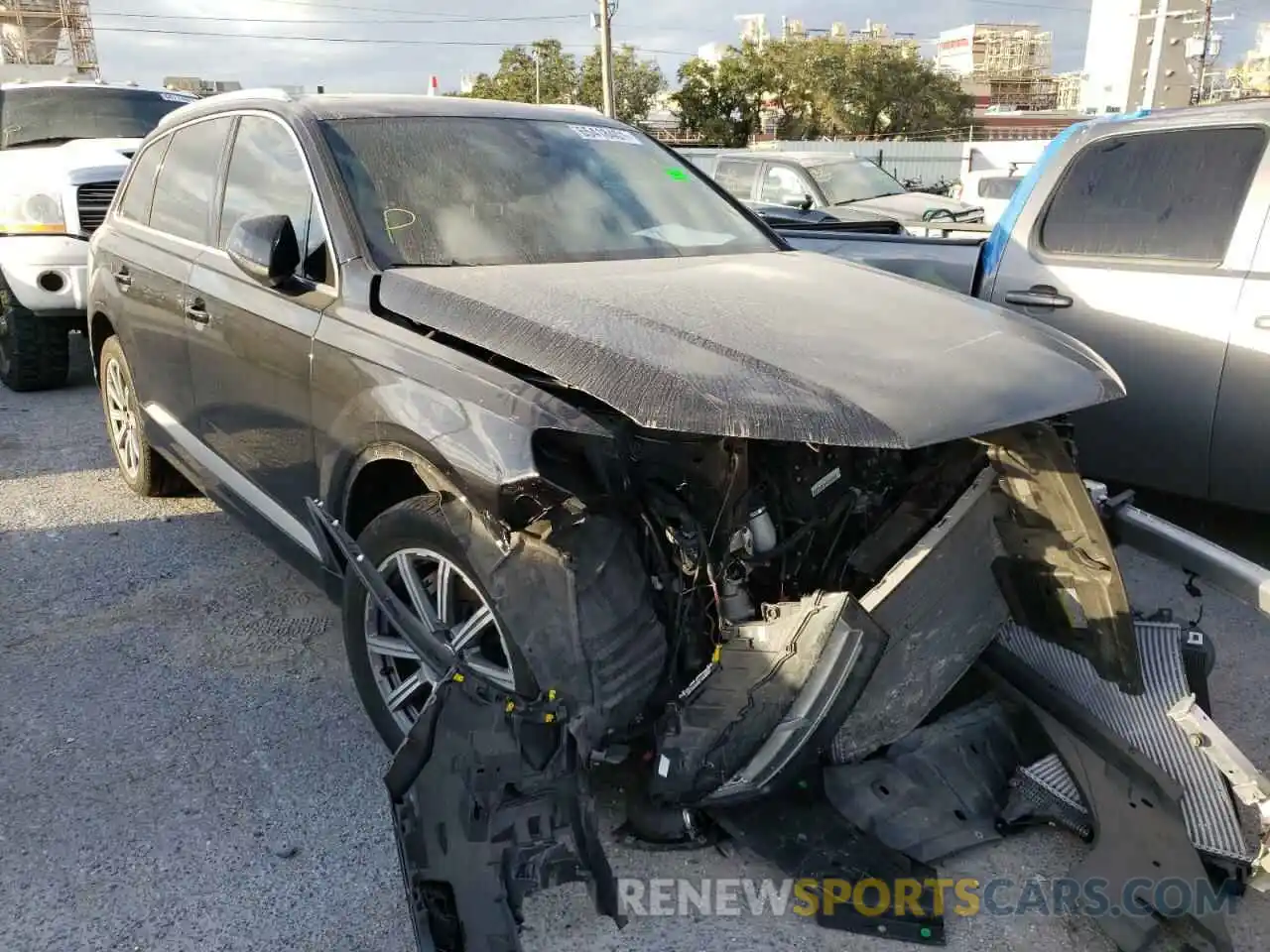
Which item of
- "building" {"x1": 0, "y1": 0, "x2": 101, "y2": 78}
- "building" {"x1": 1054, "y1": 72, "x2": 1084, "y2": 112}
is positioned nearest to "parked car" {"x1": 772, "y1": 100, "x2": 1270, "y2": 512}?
"building" {"x1": 0, "y1": 0, "x2": 101, "y2": 78}

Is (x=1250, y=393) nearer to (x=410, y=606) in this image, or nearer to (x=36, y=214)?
(x=410, y=606)

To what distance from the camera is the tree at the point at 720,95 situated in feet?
168

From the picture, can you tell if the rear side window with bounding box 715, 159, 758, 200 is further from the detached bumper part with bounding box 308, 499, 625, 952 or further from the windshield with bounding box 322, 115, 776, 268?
the detached bumper part with bounding box 308, 499, 625, 952

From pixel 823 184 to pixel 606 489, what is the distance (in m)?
10.3

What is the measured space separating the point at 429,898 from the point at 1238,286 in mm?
3640

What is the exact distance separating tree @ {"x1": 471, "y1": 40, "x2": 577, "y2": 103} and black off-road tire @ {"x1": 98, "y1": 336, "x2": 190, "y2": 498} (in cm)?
5373

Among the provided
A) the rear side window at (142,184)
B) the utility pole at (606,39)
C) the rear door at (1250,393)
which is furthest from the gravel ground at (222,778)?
the utility pole at (606,39)

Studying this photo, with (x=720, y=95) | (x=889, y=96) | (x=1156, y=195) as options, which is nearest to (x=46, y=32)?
(x=720, y=95)

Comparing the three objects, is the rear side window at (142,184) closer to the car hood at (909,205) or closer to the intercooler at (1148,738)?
the intercooler at (1148,738)

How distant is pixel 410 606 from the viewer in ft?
9.27

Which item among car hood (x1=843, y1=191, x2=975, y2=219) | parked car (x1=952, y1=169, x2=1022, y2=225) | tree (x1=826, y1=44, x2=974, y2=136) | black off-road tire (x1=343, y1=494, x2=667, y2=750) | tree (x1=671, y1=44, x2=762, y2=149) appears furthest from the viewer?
tree (x1=826, y1=44, x2=974, y2=136)

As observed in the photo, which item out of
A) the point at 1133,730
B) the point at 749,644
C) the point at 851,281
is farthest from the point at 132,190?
the point at 1133,730

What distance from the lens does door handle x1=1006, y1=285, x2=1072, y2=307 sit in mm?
4422

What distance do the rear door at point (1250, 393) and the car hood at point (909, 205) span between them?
22.6ft
